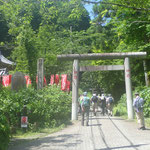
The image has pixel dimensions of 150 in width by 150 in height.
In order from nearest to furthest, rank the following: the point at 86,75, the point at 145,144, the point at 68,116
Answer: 1. the point at 145,144
2. the point at 68,116
3. the point at 86,75

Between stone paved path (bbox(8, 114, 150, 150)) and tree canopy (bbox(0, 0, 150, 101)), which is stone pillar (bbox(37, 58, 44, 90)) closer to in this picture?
tree canopy (bbox(0, 0, 150, 101))

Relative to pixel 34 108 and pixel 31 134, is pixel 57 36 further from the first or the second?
pixel 31 134

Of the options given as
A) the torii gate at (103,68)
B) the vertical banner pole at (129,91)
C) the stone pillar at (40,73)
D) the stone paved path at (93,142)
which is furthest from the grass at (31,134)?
the vertical banner pole at (129,91)

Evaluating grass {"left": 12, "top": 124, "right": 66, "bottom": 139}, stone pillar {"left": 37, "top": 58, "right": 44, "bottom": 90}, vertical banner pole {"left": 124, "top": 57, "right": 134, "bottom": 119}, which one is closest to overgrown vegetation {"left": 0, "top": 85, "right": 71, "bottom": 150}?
grass {"left": 12, "top": 124, "right": 66, "bottom": 139}

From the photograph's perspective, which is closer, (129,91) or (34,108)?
(34,108)

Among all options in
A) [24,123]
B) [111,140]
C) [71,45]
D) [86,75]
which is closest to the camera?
[111,140]

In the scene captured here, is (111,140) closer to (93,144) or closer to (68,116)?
(93,144)

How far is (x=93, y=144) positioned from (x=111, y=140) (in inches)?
33.4

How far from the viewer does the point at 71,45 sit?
22875 mm

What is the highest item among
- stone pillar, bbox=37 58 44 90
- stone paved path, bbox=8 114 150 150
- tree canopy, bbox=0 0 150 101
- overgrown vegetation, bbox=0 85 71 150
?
tree canopy, bbox=0 0 150 101

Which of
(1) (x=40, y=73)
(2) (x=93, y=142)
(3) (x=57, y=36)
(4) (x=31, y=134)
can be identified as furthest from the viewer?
(3) (x=57, y=36)

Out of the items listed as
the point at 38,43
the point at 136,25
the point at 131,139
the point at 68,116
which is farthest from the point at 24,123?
the point at 38,43

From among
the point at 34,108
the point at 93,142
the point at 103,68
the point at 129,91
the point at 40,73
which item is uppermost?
the point at 103,68

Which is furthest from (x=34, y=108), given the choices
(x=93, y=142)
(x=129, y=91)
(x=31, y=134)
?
(x=129, y=91)
